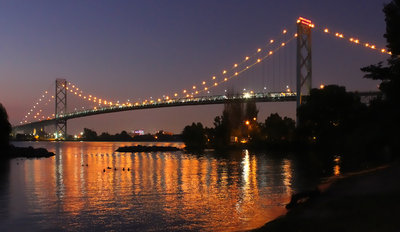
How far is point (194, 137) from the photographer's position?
6806 cm

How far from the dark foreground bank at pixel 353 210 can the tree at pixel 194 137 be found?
55.9m

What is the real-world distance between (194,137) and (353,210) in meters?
59.5

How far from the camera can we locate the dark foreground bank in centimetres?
776

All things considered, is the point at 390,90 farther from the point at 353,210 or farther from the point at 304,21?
the point at 304,21

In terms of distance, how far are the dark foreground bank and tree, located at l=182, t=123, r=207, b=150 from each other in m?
55.9

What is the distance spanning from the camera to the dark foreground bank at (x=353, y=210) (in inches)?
305

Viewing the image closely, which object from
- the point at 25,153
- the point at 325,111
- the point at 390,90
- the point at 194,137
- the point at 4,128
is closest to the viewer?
the point at 390,90

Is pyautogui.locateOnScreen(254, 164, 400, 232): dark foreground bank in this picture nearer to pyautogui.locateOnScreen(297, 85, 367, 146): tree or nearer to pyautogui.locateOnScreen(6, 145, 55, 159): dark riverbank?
pyautogui.locateOnScreen(297, 85, 367, 146): tree

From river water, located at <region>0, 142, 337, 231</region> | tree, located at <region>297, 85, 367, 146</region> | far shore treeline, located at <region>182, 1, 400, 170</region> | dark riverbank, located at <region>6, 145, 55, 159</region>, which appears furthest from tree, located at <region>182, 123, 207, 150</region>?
river water, located at <region>0, 142, 337, 231</region>

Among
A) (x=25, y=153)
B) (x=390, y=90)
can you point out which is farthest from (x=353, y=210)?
(x=25, y=153)

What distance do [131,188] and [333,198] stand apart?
11.1 m

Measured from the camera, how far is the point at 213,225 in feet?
37.1

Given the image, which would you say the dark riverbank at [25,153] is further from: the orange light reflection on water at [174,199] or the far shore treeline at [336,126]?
the orange light reflection on water at [174,199]

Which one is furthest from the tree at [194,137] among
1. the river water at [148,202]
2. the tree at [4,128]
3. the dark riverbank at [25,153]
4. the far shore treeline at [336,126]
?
the river water at [148,202]
